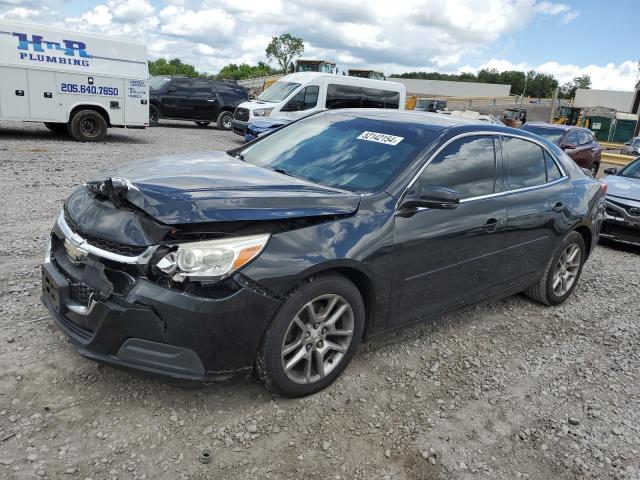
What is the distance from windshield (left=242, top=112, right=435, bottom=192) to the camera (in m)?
3.54

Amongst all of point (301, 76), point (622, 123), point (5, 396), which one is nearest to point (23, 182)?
point (5, 396)

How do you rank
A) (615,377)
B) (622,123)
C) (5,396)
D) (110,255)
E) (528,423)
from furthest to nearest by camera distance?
(622,123), (615,377), (528,423), (5,396), (110,255)

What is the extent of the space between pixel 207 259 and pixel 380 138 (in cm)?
176

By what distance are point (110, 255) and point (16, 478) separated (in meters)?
1.09

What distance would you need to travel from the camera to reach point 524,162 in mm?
4410

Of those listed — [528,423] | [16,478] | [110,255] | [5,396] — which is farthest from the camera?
[528,423]

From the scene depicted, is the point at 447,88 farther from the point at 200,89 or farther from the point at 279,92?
the point at 279,92

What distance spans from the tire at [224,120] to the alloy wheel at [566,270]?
17.1 metres

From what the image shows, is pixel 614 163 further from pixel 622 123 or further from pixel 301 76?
pixel 622 123

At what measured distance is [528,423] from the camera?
3.22 metres

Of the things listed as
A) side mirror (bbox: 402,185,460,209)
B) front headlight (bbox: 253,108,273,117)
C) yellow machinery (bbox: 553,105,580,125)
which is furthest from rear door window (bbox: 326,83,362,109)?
yellow machinery (bbox: 553,105,580,125)

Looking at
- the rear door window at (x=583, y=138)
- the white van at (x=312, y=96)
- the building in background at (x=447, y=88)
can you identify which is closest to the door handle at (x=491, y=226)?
the white van at (x=312, y=96)

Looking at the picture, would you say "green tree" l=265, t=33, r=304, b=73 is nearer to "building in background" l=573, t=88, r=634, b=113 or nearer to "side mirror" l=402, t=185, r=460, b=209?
"building in background" l=573, t=88, r=634, b=113

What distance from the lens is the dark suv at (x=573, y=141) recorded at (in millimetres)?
14078
